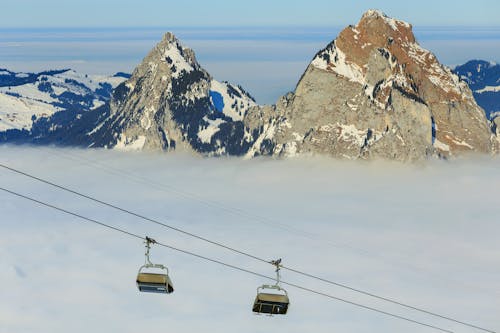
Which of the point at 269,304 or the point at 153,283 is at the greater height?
the point at 153,283

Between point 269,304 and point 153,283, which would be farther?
point 269,304

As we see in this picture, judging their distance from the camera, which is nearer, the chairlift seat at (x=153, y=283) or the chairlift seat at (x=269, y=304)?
the chairlift seat at (x=153, y=283)

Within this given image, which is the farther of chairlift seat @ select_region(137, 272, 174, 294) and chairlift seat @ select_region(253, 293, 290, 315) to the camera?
chairlift seat @ select_region(253, 293, 290, 315)
